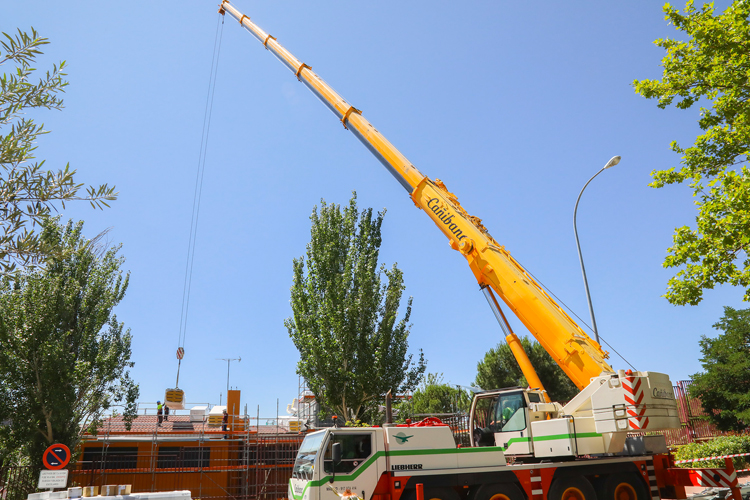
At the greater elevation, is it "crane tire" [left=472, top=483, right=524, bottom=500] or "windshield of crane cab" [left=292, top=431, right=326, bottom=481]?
"windshield of crane cab" [left=292, top=431, right=326, bottom=481]

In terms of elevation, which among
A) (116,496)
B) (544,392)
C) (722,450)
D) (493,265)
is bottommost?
(722,450)

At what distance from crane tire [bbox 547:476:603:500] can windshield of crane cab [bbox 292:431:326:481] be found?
499cm

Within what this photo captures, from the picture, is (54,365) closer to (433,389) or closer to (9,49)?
(9,49)

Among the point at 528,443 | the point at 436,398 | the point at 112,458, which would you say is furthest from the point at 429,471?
the point at 436,398

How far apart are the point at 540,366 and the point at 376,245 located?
12.1 meters

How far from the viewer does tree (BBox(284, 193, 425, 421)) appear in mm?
20109

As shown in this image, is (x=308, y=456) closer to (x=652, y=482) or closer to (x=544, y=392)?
(x=544, y=392)

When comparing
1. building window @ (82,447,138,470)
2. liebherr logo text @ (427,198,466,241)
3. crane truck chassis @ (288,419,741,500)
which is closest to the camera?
crane truck chassis @ (288,419,741,500)

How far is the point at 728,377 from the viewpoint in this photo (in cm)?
2250

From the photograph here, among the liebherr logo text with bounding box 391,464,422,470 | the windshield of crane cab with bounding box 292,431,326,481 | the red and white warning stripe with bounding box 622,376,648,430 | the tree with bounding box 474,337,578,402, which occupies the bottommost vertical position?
the liebherr logo text with bounding box 391,464,422,470

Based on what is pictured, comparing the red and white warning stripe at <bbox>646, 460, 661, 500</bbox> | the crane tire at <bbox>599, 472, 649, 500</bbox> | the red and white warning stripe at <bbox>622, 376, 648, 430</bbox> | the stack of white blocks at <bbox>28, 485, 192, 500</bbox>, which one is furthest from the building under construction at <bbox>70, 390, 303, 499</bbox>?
the red and white warning stripe at <bbox>622, 376, 648, 430</bbox>

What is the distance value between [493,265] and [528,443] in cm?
415

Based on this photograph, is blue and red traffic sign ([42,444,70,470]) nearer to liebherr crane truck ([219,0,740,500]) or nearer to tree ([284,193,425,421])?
liebherr crane truck ([219,0,740,500])

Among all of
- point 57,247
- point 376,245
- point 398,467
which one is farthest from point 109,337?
point 57,247
